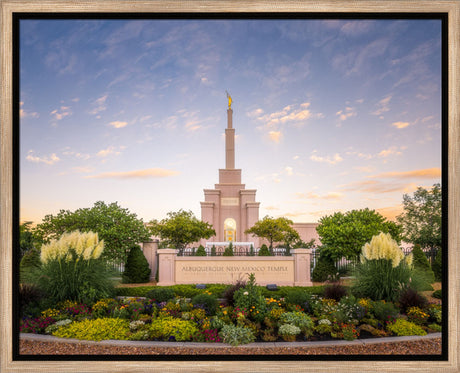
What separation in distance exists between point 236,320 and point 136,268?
7.78 m

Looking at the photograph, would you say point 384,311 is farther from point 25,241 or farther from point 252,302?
point 25,241

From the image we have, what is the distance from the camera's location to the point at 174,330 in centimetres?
643

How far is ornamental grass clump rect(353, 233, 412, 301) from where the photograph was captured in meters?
7.88

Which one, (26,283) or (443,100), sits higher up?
(443,100)

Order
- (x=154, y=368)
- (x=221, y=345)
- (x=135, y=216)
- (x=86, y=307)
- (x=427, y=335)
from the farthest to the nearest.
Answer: (x=135, y=216) → (x=86, y=307) → (x=427, y=335) → (x=221, y=345) → (x=154, y=368)

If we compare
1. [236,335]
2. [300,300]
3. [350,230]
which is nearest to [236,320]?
[236,335]

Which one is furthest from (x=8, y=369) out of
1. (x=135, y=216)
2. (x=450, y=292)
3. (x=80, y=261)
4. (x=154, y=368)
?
(x=135, y=216)

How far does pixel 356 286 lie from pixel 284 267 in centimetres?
491

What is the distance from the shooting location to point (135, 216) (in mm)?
13984

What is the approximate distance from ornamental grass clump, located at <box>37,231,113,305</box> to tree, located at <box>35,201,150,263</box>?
4.58 metres

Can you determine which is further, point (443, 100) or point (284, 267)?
point (284, 267)

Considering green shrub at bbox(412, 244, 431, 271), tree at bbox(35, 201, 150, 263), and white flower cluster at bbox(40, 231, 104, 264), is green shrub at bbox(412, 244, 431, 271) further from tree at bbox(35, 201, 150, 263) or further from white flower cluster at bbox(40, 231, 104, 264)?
white flower cluster at bbox(40, 231, 104, 264)

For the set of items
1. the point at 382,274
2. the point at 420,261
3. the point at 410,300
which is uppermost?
the point at 382,274

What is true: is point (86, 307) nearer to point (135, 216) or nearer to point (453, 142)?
point (135, 216)
